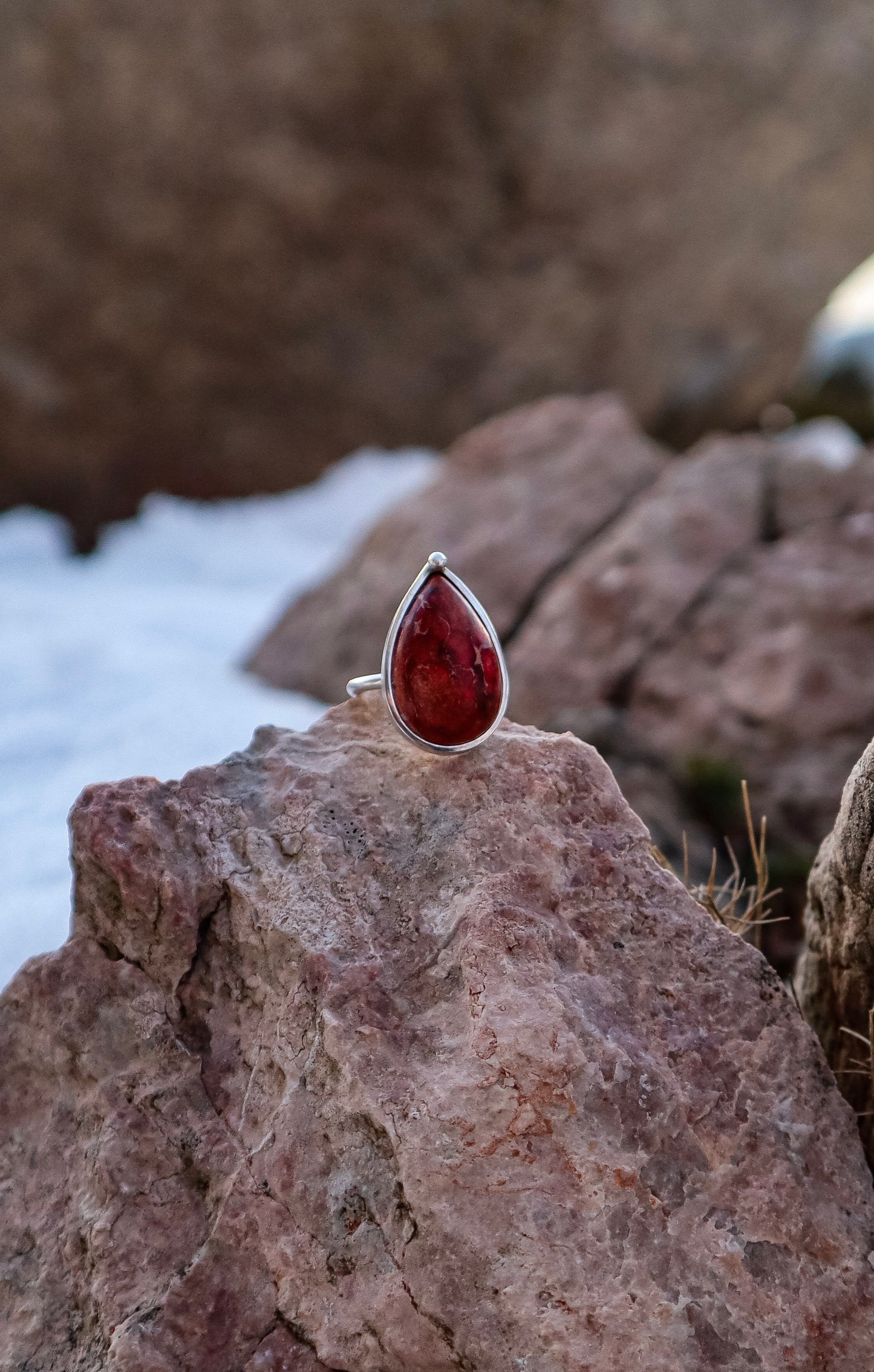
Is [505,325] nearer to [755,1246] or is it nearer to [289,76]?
[289,76]

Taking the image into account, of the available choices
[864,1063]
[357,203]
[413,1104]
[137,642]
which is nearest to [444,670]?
[413,1104]

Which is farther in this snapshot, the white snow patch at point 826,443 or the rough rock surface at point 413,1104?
the white snow patch at point 826,443

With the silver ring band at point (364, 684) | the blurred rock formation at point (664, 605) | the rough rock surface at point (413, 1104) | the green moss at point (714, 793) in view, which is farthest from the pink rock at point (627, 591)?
the rough rock surface at point (413, 1104)

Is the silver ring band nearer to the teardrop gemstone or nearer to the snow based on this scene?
the teardrop gemstone

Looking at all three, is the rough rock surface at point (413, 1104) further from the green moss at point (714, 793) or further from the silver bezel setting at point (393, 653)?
the green moss at point (714, 793)

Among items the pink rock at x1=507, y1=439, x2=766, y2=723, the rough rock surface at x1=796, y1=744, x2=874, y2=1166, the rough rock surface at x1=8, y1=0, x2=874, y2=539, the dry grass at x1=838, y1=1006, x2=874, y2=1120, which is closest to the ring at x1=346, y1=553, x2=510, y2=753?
the rough rock surface at x1=796, y1=744, x2=874, y2=1166

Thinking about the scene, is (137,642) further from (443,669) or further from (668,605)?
(443,669)

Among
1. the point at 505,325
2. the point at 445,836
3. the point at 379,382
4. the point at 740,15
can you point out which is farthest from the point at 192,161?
the point at 445,836
